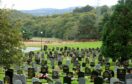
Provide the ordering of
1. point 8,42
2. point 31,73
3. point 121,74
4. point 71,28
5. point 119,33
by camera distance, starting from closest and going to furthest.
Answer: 1. point 8,42
2. point 121,74
3. point 31,73
4. point 119,33
5. point 71,28

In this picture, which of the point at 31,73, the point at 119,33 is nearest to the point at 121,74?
the point at 31,73

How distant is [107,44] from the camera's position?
37781 mm

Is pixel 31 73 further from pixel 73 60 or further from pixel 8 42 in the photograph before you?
pixel 73 60

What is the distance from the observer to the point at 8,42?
85.9ft

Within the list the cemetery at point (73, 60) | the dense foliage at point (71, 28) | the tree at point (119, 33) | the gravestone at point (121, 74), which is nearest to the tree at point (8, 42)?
the cemetery at point (73, 60)

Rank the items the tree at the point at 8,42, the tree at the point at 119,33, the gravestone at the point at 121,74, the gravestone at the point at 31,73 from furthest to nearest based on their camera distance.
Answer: the tree at the point at 119,33 → the gravestone at the point at 31,73 → the gravestone at the point at 121,74 → the tree at the point at 8,42

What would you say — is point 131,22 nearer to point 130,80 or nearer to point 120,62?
point 120,62

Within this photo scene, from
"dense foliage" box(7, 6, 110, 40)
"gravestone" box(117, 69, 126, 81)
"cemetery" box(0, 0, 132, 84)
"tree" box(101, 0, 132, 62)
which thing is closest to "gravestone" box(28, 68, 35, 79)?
"cemetery" box(0, 0, 132, 84)

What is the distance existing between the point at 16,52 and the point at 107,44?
1351 centimetres

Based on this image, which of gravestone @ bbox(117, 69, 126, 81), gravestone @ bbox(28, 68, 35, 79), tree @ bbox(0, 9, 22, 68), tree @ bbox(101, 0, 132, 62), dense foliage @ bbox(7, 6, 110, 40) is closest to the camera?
tree @ bbox(0, 9, 22, 68)

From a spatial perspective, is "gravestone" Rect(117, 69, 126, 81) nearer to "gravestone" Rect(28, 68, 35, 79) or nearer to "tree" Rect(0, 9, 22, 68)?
"gravestone" Rect(28, 68, 35, 79)

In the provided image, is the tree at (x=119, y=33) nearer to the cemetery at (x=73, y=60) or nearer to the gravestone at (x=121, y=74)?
the cemetery at (x=73, y=60)

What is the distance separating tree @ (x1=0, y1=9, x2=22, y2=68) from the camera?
2588 centimetres

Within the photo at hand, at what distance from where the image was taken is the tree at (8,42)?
2588cm
